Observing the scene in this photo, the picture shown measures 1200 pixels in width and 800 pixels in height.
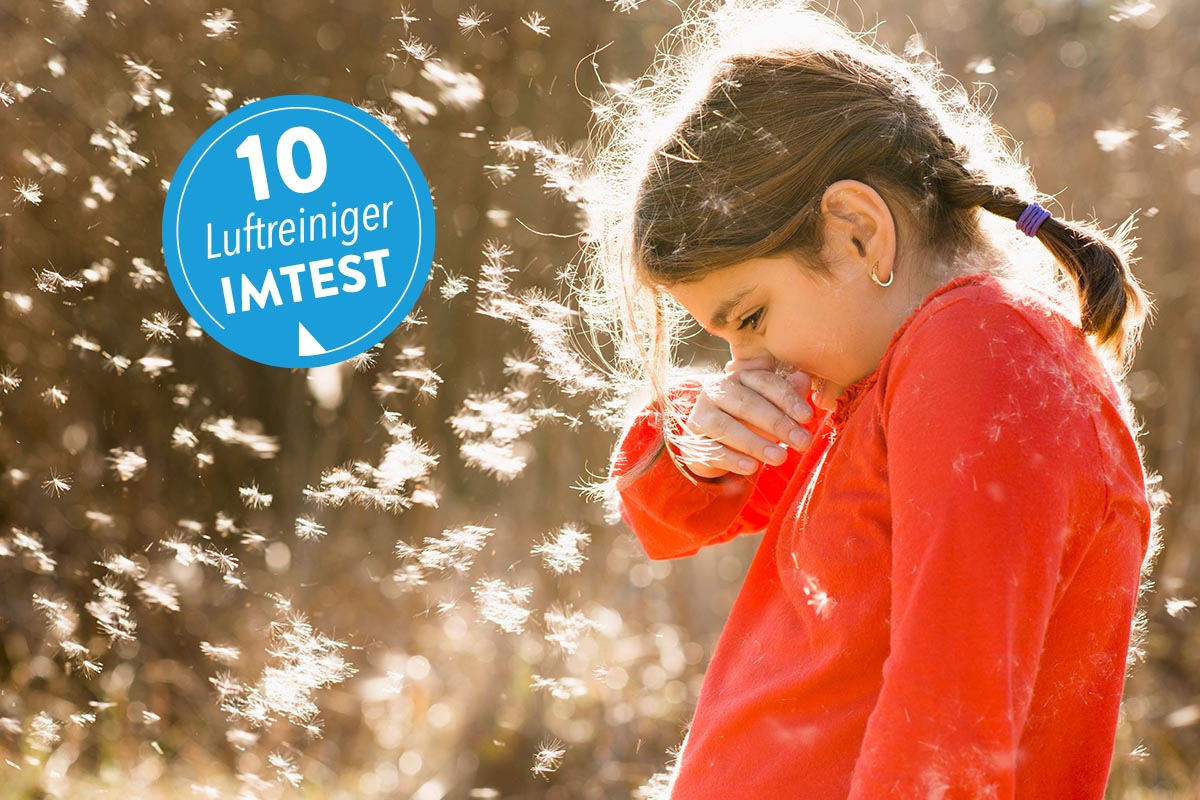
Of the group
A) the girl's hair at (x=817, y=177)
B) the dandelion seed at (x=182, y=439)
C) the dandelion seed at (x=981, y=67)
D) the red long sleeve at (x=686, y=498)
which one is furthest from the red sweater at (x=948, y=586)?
the dandelion seed at (x=182, y=439)

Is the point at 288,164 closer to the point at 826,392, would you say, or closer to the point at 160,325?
the point at 160,325

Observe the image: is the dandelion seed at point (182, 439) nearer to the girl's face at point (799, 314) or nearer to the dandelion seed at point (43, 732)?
the dandelion seed at point (43, 732)

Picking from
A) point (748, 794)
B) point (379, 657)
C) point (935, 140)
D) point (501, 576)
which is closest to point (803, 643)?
point (748, 794)

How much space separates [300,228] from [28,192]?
32.0 inches

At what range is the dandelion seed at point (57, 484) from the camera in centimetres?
309

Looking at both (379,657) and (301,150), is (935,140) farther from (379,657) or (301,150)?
(379,657)

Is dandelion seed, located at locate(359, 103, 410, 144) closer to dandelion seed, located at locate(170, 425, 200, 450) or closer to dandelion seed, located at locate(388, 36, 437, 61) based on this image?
dandelion seed, located at locate(388, 36, 437, 61)

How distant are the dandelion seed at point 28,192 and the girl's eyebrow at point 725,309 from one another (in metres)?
2.02

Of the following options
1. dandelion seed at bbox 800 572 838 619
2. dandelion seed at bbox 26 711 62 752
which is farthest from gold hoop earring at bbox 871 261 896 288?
dandelion seed at bbox 26 711 62 752

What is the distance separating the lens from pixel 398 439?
10.2 ft

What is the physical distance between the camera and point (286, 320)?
8.25 feet

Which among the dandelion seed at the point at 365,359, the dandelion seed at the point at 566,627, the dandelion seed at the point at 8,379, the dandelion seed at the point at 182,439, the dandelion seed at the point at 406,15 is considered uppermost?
the dandelion seed at the point at 406,15

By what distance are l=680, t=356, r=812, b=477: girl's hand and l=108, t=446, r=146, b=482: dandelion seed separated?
7.02ft

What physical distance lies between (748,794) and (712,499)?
436 mm
